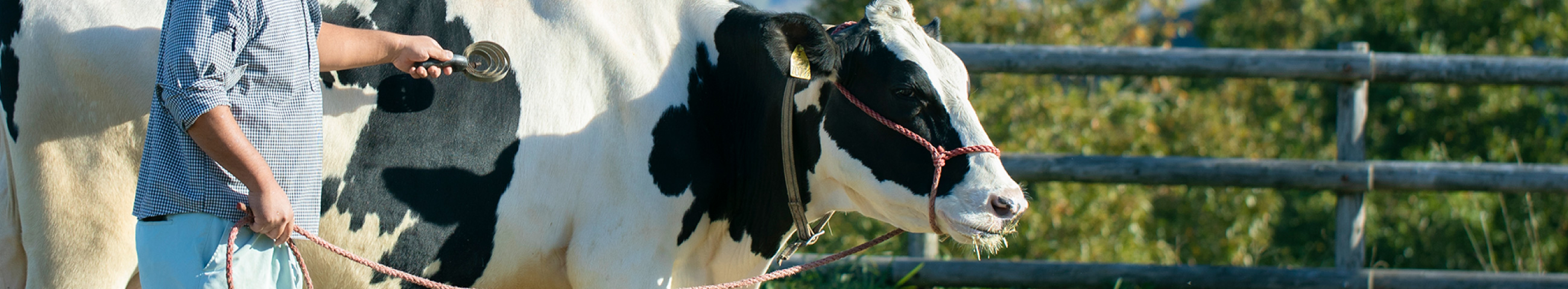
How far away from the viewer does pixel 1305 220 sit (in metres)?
11.2

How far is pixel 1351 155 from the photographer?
4.23 metres

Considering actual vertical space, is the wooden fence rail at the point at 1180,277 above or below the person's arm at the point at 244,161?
below

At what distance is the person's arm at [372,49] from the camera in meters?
2.02

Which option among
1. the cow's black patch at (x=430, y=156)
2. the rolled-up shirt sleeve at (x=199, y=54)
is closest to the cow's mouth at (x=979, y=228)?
the cow's black patch at (x=430, y=156)

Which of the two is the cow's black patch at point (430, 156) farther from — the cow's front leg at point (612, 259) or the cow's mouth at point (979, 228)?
the cow's mouth at point (979, 228)

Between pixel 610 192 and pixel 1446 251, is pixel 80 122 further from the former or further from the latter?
pixel 1446 251

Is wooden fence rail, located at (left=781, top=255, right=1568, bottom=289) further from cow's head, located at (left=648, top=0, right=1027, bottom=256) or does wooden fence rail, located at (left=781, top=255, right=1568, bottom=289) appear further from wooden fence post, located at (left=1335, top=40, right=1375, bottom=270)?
cow's head, located at (left=648, top=0, right=1027, bottom=256)

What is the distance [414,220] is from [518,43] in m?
0.42

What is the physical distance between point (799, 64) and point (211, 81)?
3.67 feet

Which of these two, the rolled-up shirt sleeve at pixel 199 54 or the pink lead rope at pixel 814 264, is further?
the pink lead rope at pixel 814 264

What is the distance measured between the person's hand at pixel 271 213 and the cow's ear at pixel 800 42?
977 mm

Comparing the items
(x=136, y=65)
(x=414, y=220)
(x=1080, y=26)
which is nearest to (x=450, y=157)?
(x=414, y=220)

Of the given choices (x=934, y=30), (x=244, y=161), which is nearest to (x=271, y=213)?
(x=244, y=161)

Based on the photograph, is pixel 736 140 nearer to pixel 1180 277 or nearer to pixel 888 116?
pixel 888 116
